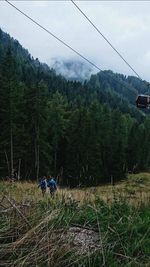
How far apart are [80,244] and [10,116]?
183 ft

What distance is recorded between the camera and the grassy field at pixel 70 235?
4734mm

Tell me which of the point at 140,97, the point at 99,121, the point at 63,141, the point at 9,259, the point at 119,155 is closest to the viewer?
the point at 9,259

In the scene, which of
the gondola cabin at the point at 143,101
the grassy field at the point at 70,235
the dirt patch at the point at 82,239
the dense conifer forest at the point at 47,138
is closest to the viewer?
the grassy field at the point at 70,235

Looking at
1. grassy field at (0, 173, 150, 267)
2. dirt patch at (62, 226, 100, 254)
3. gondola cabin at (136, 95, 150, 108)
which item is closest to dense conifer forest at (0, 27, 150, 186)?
gondola cabin at (136, 95, 150, 108)

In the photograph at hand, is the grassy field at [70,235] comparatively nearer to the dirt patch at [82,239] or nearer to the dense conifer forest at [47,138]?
the dirt patch at [82,239]

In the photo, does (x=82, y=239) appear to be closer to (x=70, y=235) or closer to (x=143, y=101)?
(x=70, y=235)

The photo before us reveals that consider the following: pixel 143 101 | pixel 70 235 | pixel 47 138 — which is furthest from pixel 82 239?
pixel 47 138

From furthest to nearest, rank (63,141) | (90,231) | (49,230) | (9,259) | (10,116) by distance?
(63,141) < (10,116) < (90,231) < (49,230) < (9,259)

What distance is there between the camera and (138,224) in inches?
233

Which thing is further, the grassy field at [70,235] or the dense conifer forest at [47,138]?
the dense conifer forest at [47,138]

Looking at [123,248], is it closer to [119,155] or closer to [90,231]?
[90,231]

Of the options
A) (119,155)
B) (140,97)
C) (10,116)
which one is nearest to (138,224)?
(140,97)

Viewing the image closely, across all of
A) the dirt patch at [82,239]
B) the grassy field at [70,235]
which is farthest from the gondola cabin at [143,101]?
the dirt patch at [82,239]

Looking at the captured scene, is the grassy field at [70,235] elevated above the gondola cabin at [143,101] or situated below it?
below
